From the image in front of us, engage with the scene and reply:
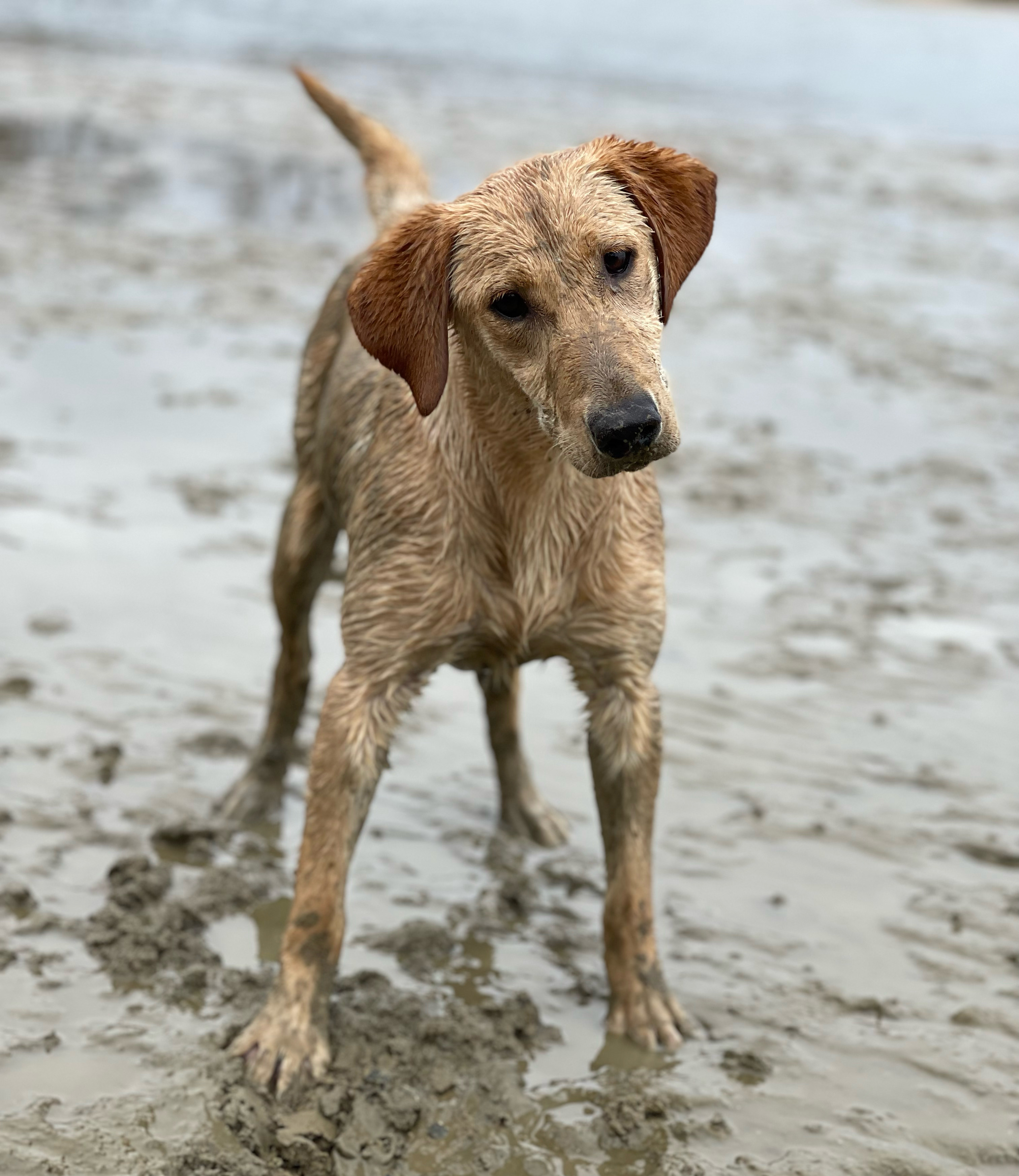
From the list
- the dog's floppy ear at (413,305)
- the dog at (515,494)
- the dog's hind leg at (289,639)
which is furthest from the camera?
A: the dog's hind leg at (289,639)

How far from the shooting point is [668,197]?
350 centimetres

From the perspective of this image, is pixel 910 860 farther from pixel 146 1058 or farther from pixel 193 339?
pixel 193 339

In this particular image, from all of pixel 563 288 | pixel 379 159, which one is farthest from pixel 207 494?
pixel 563 288

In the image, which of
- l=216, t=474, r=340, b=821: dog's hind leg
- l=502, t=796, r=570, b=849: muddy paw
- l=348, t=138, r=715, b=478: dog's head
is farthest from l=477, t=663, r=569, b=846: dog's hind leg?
l=348, t=138, r=715, b=478: dog's head

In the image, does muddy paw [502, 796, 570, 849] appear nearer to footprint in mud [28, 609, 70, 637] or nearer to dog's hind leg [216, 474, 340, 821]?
dog's hind leg [216, 474, 340, 821]

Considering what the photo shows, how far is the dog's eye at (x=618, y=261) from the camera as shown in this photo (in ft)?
10.8

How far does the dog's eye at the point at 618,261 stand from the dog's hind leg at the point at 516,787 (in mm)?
1824

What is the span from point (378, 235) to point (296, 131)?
10.4 m

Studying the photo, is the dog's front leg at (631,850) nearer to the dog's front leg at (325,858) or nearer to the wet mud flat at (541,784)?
the wet mud flat at (541,784)

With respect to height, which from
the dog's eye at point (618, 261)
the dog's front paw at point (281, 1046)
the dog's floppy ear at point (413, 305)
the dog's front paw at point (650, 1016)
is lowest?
the dog's front paw at point (281, 1046)

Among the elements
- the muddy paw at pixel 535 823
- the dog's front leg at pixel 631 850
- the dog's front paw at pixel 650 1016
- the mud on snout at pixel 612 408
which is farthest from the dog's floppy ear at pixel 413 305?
the muddy paw at pixel 535 823

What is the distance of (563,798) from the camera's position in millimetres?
5191

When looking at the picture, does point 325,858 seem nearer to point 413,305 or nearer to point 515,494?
point 515,494

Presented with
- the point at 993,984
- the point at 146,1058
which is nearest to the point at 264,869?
the point at 146,1058
